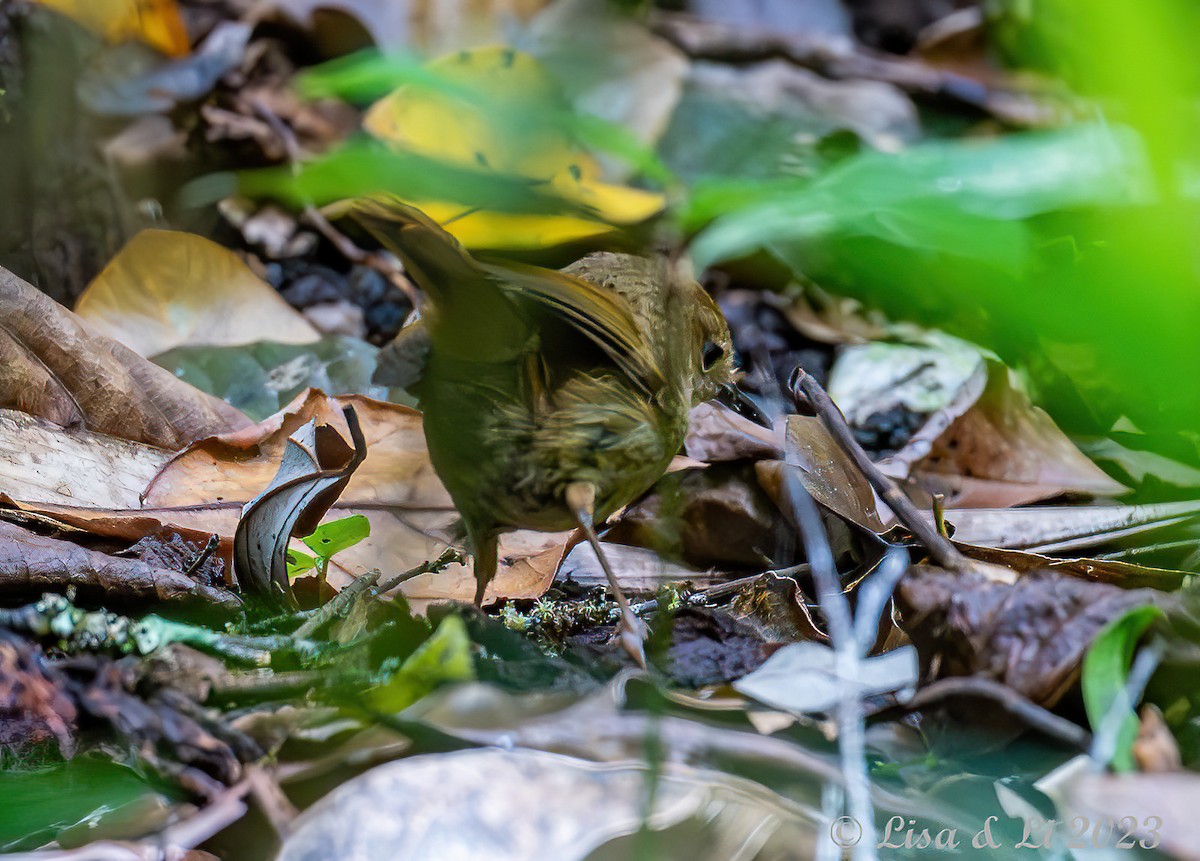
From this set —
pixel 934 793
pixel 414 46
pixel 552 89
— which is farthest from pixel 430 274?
pixel 414 46

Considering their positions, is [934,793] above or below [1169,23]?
below

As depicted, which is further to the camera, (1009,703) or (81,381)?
(81,381)

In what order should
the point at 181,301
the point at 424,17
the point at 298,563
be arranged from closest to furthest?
the point at 298,563
the point at 181,301
the point at 424,17

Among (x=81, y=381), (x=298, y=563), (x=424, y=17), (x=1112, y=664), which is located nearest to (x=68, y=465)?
(x=81, y=381)

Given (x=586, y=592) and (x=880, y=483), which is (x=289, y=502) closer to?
(x=586, y=592)

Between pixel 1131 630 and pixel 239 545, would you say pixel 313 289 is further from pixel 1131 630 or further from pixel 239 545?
pixel 1131 630

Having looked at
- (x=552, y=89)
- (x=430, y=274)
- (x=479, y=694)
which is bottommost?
(x=479, y=694)

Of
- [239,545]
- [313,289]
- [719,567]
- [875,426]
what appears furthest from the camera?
[313,289]

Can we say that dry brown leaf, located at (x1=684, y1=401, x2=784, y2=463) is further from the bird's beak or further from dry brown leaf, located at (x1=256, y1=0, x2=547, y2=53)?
dry brown leaf, located at (x1=256, y1=0, x2=547, y2=53)
